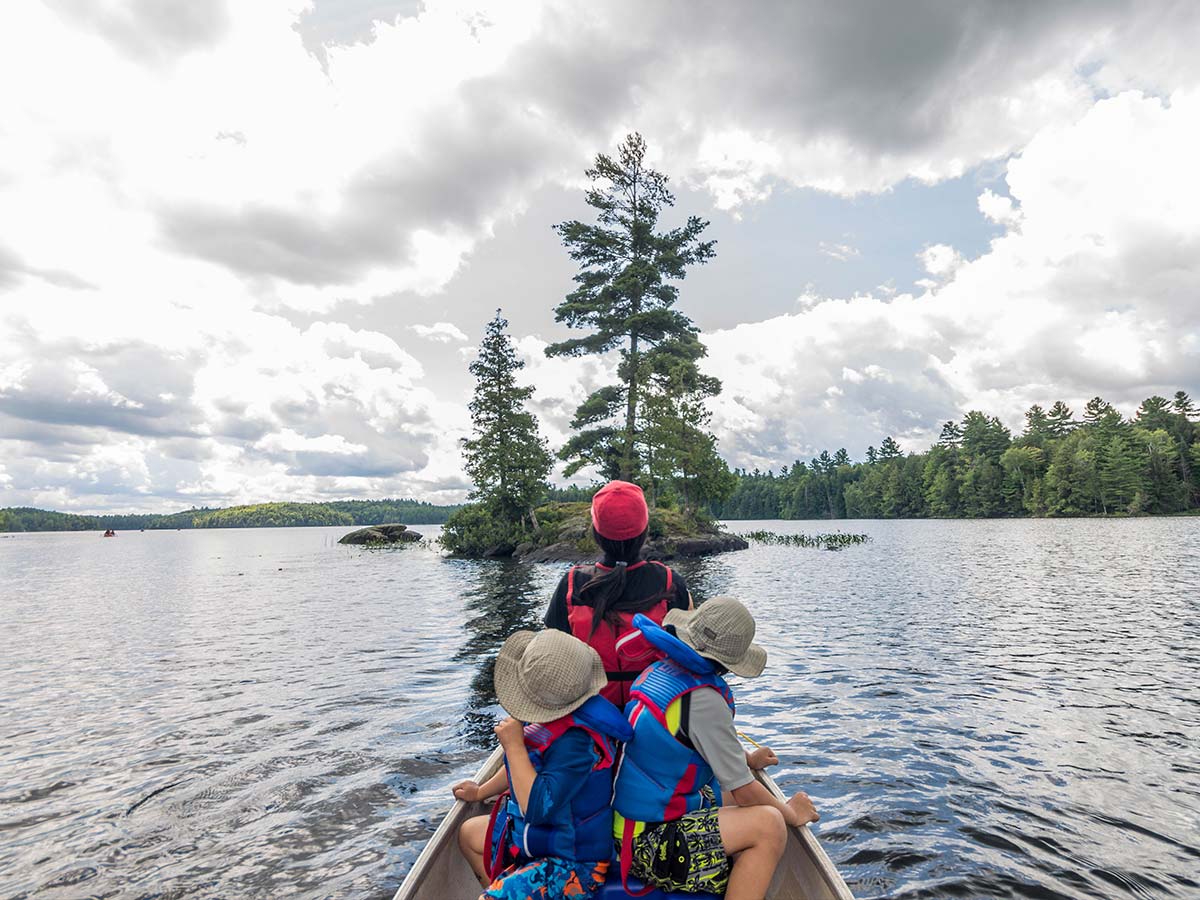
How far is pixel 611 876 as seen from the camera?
3.16m

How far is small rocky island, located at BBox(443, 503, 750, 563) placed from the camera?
37.0 metres

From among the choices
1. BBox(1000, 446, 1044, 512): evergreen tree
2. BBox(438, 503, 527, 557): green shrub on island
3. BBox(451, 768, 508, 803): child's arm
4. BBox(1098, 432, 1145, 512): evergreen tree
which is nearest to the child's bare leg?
BBox(451, 768, 508, 803): child's arm

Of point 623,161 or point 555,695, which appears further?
point 623,161

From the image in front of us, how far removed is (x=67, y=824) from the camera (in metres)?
6.27

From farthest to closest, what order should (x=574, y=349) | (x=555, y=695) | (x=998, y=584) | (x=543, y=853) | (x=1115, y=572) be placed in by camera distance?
(x=574, y=349)
(x=1115, y=572)
(x=998, y=584)
(x=543, y=853)
(x=555, y=695)

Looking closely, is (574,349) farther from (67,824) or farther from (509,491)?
(67,824)

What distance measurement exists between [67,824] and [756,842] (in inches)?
286

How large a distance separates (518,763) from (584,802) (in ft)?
1.29

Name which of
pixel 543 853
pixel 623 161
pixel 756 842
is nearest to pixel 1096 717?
pixel 756 842

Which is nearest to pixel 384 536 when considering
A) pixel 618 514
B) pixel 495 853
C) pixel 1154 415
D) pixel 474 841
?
pixel 474 841

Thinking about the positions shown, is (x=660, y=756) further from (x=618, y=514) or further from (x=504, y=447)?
(x=504, y=447)

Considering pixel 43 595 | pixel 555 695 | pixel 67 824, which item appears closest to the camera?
pixel 555 695

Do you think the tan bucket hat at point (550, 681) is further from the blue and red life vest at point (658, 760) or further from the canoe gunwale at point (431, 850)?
the canoe gunwale at point (431, 850)

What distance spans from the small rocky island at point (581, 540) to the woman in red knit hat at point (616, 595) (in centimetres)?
3076
